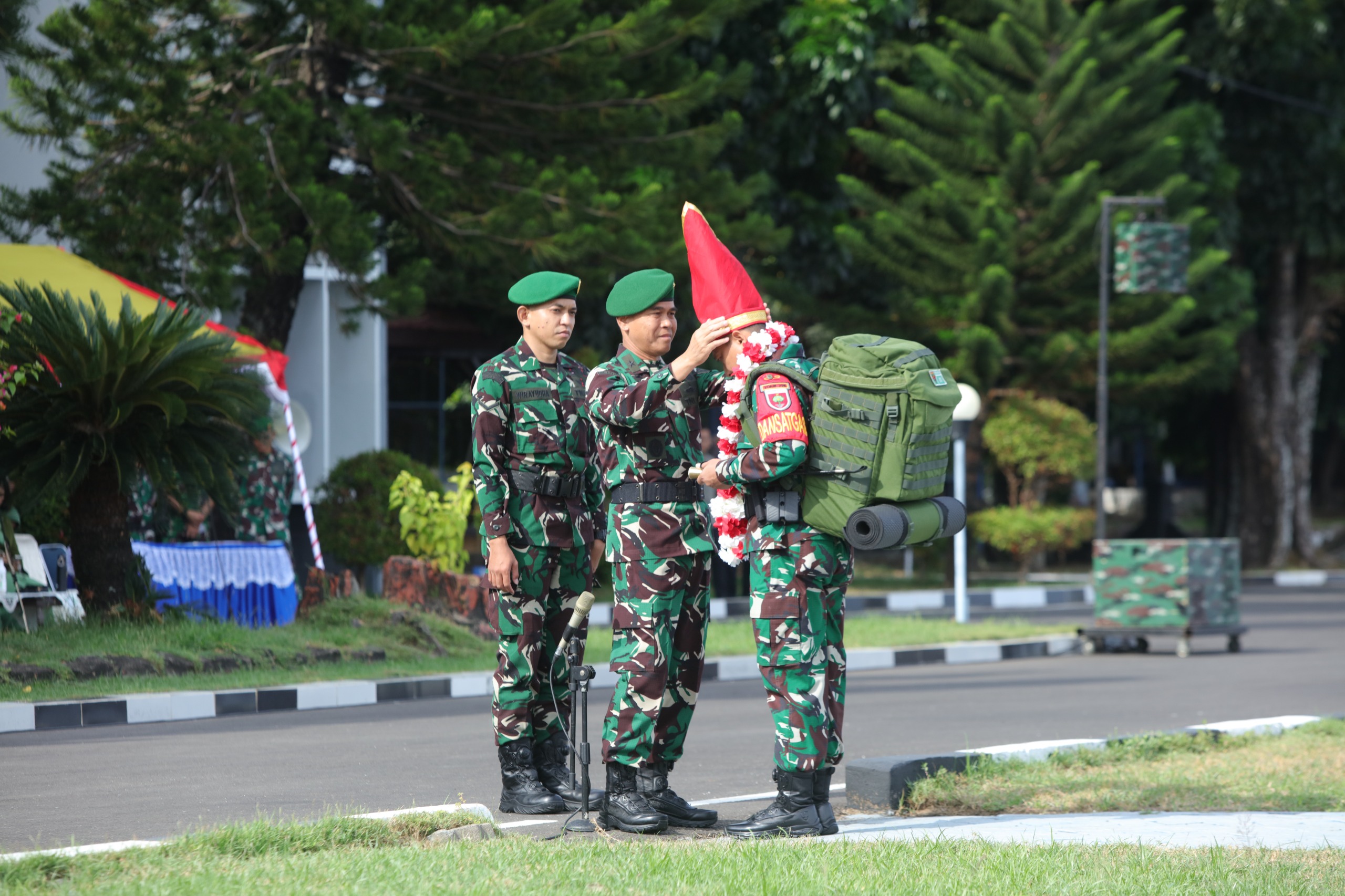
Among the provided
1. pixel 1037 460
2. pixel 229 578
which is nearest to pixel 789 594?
pixel 229 578

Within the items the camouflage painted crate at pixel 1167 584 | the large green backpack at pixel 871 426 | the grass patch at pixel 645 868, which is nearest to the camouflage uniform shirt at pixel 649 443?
the large green backpack at pixel 871 426

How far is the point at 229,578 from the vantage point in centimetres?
1273

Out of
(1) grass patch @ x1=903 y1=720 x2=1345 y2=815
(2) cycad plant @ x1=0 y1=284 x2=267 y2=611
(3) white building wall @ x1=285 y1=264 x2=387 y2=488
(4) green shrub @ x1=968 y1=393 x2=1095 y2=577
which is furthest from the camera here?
(4) green shrub @ x1=968 y1=393 x2=1095 y2=577

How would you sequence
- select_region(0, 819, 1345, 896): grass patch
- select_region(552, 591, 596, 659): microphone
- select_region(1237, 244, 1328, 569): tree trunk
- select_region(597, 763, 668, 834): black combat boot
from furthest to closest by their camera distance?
1. select_region(1237, 244, 1328, 569): tree trunk
2. select_region(552, 591, 596, 659): microphone
3. select_region(597, 763, 668, 834): black combat boot
4. select_region(0, 819, 1345, 896): grass patch

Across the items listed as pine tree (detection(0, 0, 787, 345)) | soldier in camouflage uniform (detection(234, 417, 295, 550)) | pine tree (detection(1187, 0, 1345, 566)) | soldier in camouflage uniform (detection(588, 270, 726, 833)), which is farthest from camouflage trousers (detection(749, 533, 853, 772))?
pine tree (detection(1187, 0, 1345, 566))

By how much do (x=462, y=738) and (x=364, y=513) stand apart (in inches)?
295

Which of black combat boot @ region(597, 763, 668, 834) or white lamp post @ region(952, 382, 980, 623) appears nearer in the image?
black combat boot @ region(597, 763, 668, 834)

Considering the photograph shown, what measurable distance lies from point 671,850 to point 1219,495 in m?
26.4

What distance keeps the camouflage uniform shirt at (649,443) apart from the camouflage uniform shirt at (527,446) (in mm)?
394

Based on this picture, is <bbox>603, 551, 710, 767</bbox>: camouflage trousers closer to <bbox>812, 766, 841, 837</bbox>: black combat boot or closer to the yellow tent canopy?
<bbox>812, 766, 841, 837</bbox>: black combat boot

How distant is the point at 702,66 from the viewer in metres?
21.8

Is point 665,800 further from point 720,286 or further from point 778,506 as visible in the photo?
point 720,286

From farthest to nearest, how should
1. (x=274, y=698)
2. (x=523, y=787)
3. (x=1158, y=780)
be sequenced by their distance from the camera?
(x=274, y=698) < (x=1158, y=780) < (x=523, y=787)

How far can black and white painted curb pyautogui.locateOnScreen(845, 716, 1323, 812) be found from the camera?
6.30m
